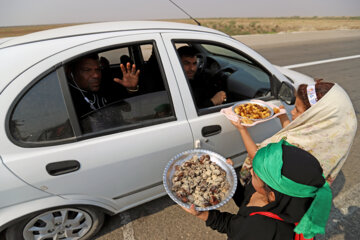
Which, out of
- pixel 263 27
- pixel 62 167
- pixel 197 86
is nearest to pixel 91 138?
pixel 62 167

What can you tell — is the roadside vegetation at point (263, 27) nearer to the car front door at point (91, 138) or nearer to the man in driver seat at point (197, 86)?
the man in driver seat at point (197, 86)

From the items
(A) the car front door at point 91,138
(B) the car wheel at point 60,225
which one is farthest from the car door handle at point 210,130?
(B) the car wheel at point 60,225

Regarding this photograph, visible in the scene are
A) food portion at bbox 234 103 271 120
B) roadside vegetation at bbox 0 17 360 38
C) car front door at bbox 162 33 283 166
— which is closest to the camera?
car front door at bbox 162 33 283 166

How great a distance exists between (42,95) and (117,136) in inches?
23.6

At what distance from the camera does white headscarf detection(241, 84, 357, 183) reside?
168cm

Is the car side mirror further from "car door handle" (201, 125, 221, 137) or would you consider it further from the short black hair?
the short black hair

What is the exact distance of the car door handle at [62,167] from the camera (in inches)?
60.1

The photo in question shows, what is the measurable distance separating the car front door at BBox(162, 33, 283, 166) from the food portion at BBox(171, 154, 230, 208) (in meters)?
0.25

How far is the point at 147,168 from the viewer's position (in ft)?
6.20

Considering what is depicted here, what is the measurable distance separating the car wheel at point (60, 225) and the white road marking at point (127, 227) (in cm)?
28

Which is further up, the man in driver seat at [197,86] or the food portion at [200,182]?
the man in driver seat at [197,86]

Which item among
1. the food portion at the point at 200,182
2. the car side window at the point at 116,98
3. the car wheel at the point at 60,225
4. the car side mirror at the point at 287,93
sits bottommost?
the car wheel at the point at 60,225

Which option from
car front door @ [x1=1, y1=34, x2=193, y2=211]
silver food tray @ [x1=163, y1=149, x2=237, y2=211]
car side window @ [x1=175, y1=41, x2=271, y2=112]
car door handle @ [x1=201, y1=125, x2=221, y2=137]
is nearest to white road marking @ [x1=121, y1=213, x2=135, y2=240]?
car front door @ [x1=1, y1=34, x2=193, y2=211]

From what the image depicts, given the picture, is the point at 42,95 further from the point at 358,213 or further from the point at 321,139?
the point at 358,213
